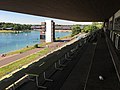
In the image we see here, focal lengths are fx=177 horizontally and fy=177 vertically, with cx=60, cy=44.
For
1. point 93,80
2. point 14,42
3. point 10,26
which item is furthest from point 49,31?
point 10,26

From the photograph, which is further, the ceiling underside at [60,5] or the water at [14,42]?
the water at [14,42]

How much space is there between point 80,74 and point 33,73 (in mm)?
2459

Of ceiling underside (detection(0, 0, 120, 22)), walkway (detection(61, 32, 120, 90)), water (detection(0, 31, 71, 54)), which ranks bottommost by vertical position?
water (detection(0, 31, 71, 54))

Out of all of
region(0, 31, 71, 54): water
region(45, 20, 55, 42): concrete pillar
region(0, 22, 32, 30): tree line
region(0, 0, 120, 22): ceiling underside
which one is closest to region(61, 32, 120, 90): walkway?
region(0, 0, 120, 22): ceiling underside

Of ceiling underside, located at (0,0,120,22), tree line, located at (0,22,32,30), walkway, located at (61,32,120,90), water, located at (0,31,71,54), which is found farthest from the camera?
tree line, located at (0,22,32,30)

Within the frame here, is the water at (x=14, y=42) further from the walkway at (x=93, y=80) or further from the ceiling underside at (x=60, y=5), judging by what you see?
the walkway at (x=93, y=80)

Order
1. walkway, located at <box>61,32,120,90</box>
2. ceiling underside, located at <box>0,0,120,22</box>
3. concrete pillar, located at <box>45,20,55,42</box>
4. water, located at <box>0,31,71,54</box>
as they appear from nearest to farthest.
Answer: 1. walkway, located at <box>61,32,120,90</box>
2. ceiling underside, located at <box>0,0,120,22</box>
3. water, located at <box>0,31,71,54</box>
4. concrete pillar, located at <box>45,20,55,42</box>

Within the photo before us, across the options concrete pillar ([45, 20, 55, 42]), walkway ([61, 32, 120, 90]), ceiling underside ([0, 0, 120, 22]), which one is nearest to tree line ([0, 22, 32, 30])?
concrete pillar ([45, 20, 55, 42])

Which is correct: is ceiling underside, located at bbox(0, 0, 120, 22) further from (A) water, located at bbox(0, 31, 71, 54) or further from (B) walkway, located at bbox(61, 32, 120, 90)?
(A) water, located at bbox(0, 31, 71, 54)

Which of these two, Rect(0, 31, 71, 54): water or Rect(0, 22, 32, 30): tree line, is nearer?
Rect(0, 31, 71, 54): water

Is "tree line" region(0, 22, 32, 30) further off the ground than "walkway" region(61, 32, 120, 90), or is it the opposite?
"tree line" region(0, 22, 32, 30)

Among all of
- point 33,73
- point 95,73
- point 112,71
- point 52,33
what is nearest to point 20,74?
point 33,73

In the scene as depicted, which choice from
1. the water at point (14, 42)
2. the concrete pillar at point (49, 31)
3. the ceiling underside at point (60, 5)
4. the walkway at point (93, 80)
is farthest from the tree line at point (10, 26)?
the walkway at point (93, 80)

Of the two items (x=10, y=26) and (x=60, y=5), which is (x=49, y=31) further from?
(x=10, y=26)
